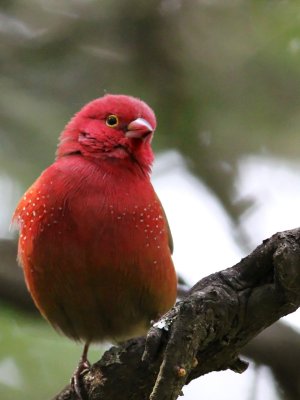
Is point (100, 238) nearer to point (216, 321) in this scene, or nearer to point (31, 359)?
point (216, 321)

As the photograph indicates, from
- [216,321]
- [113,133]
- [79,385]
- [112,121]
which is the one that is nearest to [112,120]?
[112,121]

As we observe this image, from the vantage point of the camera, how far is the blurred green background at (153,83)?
19.7 ft

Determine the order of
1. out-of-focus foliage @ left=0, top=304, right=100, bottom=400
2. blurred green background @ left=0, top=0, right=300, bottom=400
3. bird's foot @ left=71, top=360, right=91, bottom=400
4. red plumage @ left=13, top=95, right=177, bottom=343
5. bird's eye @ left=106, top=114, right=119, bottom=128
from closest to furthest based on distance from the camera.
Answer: bird's foot @ left=71, top=360, right=91, bottom=400
red plumage @ left=13, top=95, right=177, bottom=343
bird's eye @ left=106, top=114, right=119, bottom=128
out-of-focus foliage @ left=0, top=304, right=100, bottom=400
blurred green background @ left=0, top=0, right=300, bottom=400

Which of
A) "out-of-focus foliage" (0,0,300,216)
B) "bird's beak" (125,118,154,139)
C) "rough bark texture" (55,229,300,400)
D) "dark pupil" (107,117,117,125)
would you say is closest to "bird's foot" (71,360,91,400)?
"rough bark texture" (55,229,300,400)

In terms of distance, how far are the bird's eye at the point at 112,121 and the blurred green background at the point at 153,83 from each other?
87cm

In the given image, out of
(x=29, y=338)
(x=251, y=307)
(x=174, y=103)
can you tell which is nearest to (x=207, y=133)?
(x=174, y=103)

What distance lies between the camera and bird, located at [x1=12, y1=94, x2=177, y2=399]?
4652 millimetres

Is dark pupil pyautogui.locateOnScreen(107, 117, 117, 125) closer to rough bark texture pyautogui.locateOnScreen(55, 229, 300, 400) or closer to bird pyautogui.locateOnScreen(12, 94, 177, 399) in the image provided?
bird pyautogui.locateOnScreen(12, 94, 177, 399)

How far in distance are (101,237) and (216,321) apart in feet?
4.18

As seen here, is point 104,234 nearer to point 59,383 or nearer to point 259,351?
point 259,351

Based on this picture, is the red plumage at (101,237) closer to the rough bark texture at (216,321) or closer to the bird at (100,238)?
the bird at (100,238)

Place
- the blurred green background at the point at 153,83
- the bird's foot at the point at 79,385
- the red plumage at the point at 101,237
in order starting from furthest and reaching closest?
the blurred green background at the point at 153,83, the red plumage at the point at 101,237, the bird's foot at the point at 79,385

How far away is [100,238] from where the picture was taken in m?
4.62

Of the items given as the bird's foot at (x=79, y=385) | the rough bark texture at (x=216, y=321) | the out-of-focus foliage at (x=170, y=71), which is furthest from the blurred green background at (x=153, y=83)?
the rough bark texture at (x=216, y=321)
